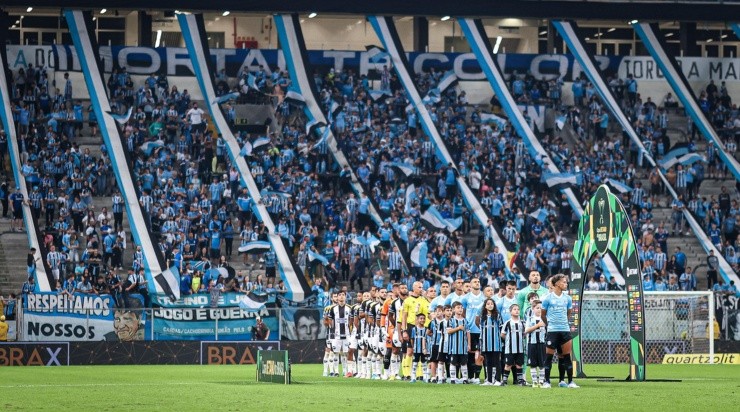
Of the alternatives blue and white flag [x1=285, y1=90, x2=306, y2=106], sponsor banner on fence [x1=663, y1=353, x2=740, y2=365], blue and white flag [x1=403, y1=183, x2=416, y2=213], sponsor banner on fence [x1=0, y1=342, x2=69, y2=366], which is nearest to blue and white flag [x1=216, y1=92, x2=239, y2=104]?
blue and white flag [x1=285, y1=90, x2=306, y2=106]

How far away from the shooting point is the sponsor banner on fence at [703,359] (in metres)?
40.3

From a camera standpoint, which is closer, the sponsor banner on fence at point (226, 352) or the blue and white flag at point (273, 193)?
the sponsor banner on fence at point (226, 352)

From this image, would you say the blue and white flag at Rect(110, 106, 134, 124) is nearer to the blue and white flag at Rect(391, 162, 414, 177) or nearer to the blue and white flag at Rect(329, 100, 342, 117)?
the blue and white flag at Rect(329, 100, 342, 117)

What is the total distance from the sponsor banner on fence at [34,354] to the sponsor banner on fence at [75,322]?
153cm

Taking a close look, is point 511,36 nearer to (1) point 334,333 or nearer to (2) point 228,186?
(2) point 228,186

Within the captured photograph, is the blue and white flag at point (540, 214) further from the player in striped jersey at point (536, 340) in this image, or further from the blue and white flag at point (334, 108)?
the player in striped jersey at point (536, 340)

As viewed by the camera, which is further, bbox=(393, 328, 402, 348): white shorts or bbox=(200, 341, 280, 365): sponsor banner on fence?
bbox=(200, 341, 280, 365): sponsor banner on fence

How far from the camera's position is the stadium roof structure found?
56656 millimetres

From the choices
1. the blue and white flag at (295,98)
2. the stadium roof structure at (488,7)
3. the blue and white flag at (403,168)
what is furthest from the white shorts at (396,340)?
the stadium roof structure at (488,7)

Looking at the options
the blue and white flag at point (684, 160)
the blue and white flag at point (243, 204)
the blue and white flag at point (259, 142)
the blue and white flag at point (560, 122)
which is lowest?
the blue and white flag at point (243, 204)

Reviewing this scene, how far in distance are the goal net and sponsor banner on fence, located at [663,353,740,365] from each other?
0.80 feet

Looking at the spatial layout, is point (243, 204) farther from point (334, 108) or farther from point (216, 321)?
point (216, 321)

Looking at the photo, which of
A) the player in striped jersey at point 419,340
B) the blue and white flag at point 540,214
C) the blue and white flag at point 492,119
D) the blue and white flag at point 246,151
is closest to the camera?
the player in striped jersey at point 419,340

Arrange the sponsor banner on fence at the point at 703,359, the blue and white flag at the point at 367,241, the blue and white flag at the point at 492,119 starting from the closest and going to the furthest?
the sponsor banner on fence at the point at 703,359 → the blue and white flag at the point at 367,241 → the blue and white flag at the point at 492,119
